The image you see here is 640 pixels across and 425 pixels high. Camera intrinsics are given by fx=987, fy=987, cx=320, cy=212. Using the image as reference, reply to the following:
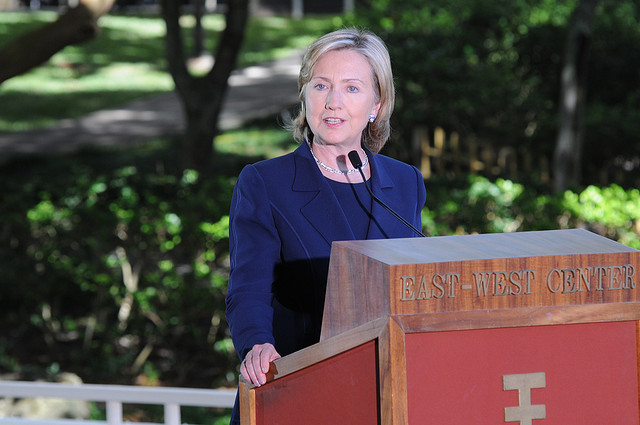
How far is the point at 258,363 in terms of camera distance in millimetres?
2082

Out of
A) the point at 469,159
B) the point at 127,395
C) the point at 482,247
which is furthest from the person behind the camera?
the point at 469,159

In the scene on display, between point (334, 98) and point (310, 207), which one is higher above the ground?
point (334, 98)

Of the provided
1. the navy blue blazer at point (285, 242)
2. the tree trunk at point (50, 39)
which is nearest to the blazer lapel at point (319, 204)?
the navy blue blazer at point (285, 242)

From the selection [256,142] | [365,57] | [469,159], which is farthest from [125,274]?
[256,142]

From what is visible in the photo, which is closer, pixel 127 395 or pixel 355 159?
pixel 355 159

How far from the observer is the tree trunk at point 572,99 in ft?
31.1

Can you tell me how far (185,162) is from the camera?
32.2 feet

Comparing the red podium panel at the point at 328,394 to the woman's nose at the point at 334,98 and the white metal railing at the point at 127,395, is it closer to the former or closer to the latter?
the woman's nose at the point at 334,98

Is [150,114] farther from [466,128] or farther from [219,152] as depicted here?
[466,128]

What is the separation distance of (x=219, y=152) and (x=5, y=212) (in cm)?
782

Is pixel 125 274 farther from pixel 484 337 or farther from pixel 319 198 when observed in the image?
pixel 484 337

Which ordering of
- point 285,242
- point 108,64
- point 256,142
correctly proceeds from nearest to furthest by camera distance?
point 285,242 < point 256,142 < point 108,64

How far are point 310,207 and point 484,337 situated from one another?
0.72m

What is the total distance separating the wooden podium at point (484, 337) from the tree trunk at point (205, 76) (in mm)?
7597
